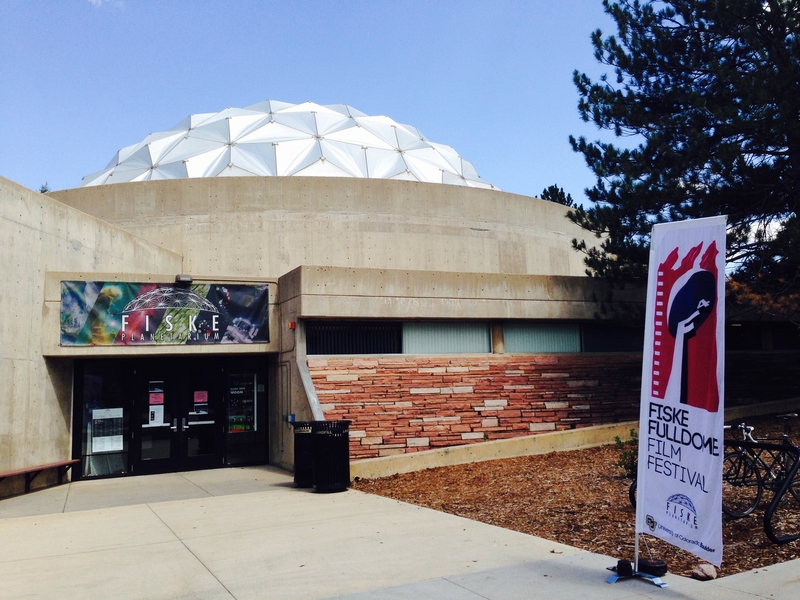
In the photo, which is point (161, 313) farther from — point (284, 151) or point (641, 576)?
point (641, 576)

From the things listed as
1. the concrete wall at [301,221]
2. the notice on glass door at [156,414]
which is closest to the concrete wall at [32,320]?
the notice on glass door at [156,414]

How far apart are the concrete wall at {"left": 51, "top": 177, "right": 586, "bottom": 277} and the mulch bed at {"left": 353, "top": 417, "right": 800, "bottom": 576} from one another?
791 cm

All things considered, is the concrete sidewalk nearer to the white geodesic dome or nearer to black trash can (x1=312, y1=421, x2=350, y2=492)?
black trash can (x1=312, y1=421, x2=350, y2=492)

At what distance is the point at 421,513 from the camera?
9.11 metres

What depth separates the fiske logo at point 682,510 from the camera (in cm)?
551

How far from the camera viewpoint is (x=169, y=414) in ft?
49.3

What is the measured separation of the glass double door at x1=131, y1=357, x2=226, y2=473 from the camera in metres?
14.8

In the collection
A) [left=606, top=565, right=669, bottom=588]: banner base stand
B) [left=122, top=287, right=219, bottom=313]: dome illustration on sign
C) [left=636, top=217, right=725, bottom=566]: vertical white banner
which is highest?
[left=122, top=287, right=219, bottom=313]: dome illustration on sign

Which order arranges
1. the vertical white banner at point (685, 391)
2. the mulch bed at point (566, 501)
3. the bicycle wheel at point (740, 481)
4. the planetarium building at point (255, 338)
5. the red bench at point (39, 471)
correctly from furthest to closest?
the planetarium building at point (255, 338), the red bench at point (39, 471), the bicycle wheel at point (740, 481), the mulch bed at point (566, 501), the vertical white banner at point (685, 391)

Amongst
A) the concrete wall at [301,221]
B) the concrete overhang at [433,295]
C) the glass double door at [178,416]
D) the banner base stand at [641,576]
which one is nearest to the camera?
the banner base stand at [641,576]

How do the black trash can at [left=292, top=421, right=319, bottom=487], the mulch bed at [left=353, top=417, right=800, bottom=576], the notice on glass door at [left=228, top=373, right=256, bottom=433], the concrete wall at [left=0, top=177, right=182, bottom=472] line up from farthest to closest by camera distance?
the notice on glass door at [left=228, top=373, right=256, bottom=433] → the concrete wall at [left=0, top=177, right=182, bottom=472] → the black trash can at [left=292, top=421, right=319, bottom=487] → the mulch bed at [left=353, top=417, right=800, bottom=576]

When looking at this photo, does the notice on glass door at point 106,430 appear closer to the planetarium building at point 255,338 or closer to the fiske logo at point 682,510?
the planetarium building at point 255,338

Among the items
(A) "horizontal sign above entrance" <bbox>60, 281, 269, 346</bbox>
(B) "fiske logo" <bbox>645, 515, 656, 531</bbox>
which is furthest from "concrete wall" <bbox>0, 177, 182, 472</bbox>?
→ (B) "fiske logo" <bbox>645, 515, 656, 531</bbox>

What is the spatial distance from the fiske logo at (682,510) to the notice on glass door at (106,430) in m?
12.1
